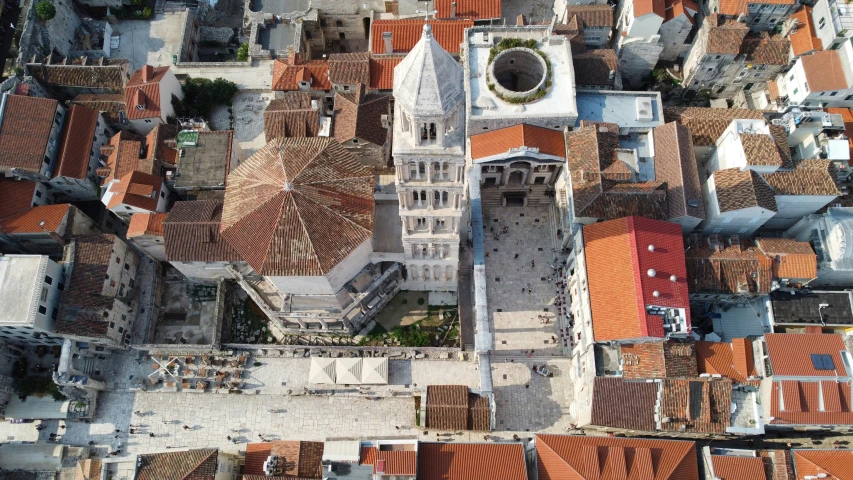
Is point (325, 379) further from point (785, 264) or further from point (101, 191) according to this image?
point (785, 264)

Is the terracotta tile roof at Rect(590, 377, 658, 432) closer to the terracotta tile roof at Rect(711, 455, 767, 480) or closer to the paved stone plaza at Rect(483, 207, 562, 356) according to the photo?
the terracotta tile roof at Rect(711, 455, 767, 480)

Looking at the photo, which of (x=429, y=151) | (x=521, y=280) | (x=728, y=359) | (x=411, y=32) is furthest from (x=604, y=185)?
(x=411, y=32)

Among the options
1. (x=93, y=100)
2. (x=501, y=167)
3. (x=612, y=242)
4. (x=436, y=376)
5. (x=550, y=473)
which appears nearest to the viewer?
(x=550, y=473)

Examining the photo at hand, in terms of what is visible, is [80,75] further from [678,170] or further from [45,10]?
[678,170]

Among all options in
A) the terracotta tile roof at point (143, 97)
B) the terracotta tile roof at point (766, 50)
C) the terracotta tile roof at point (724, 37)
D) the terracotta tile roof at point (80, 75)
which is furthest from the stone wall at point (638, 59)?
the terracotta tile roof at point (80, 75)

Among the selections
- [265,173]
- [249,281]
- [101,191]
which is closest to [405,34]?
[265,173]

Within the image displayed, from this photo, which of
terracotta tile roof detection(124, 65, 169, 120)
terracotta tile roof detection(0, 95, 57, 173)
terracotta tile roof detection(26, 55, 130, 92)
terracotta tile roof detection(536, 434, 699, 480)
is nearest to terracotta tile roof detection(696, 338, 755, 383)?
terracotta tile roof detection(536, 434, 699, 480)
